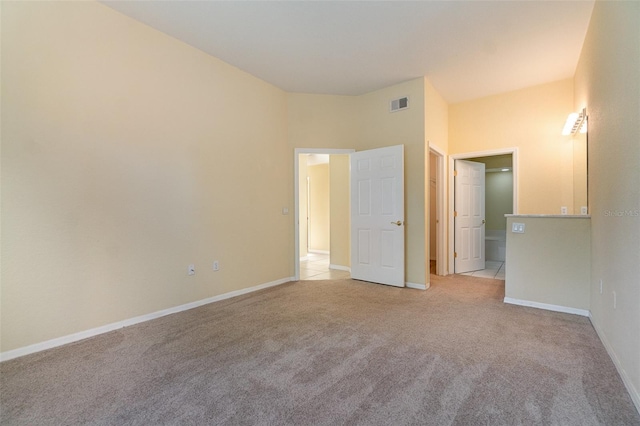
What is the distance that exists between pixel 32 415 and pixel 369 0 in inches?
141

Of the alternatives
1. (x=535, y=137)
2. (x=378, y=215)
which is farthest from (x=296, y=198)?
(x=535, y=137)

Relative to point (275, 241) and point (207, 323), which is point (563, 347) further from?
point (275, 241)

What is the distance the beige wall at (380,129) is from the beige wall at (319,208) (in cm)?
295

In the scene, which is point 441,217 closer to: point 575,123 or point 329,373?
point 575,123

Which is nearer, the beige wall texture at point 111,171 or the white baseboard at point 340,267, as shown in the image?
the beige wall texture at point 111,171

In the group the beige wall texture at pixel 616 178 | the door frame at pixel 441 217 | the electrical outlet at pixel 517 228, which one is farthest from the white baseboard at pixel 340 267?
the beige wall texture at pixel 616 178

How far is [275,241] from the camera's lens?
13.9 feet

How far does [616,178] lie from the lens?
80.4 inches

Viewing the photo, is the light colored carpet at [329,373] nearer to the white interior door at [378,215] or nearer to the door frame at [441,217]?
the white interior door at [378,215]

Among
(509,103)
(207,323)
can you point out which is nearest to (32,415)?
(207,323)

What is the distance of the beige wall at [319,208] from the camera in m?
7.50

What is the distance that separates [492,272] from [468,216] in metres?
1.04

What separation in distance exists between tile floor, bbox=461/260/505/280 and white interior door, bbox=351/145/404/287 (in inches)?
68.0

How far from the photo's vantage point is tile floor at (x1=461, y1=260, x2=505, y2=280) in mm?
4680
